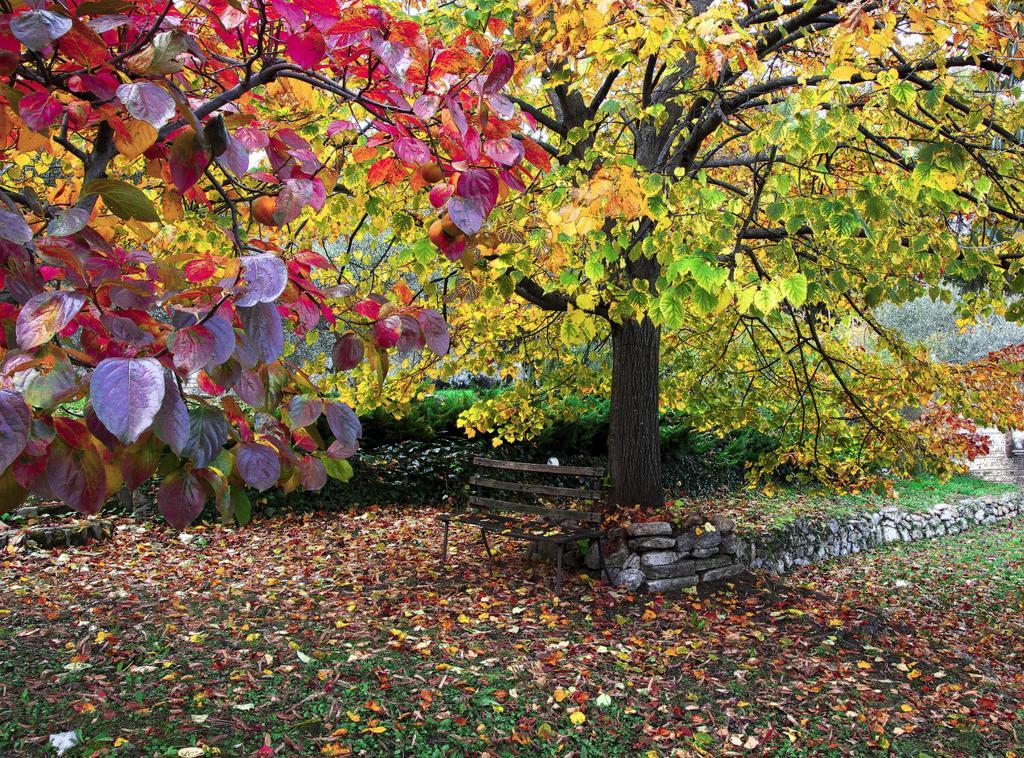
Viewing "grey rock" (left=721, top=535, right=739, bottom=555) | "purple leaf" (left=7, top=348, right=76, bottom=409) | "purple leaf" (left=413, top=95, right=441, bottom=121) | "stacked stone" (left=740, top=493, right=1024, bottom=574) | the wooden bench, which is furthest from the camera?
"stacked stone" (left=740, top=493, right=1024, bottom=574)

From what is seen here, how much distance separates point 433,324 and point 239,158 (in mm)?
472

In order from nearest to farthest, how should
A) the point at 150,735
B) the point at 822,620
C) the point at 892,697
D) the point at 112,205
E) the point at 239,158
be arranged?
the point at 112,205 < the point at 239,158 < the point at 150,735 < the point at 892,697 < the point at 822,620

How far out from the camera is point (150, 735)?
2.99m

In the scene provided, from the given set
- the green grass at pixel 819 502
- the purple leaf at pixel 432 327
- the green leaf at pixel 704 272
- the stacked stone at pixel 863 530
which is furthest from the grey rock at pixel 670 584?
the purple leaf at pixel 432 327

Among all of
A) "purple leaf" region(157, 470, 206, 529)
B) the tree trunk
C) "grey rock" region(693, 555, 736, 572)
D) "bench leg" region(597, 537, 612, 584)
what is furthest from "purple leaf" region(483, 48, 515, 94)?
"grey rock" region(693, 555, 736, 572)

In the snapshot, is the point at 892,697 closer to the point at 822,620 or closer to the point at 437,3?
the point at 822,620

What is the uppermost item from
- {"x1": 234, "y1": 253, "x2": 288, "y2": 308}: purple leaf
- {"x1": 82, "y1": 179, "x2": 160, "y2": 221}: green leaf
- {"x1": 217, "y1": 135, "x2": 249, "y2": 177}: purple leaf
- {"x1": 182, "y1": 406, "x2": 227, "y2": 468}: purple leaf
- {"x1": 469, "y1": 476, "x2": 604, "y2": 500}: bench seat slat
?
{"x1": 217, "y1": 135, "x2": 249, "y2": 177}: purple leaf

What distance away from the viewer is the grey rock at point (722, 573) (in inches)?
227

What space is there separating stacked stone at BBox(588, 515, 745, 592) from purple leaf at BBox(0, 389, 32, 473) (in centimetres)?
511

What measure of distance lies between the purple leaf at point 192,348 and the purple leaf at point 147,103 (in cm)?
34

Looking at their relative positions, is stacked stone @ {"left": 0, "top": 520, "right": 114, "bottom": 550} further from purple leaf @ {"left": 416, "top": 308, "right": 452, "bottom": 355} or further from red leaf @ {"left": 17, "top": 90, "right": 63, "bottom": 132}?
purple leaf @ {"left": 416, "top": 308, "right": 452, "bottom": 355}

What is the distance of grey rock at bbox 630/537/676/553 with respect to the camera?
18.4 ft

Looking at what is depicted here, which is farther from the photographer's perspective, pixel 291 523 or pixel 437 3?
pixel 291 523

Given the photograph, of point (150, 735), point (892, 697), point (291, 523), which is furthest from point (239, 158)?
point (291, 523)
